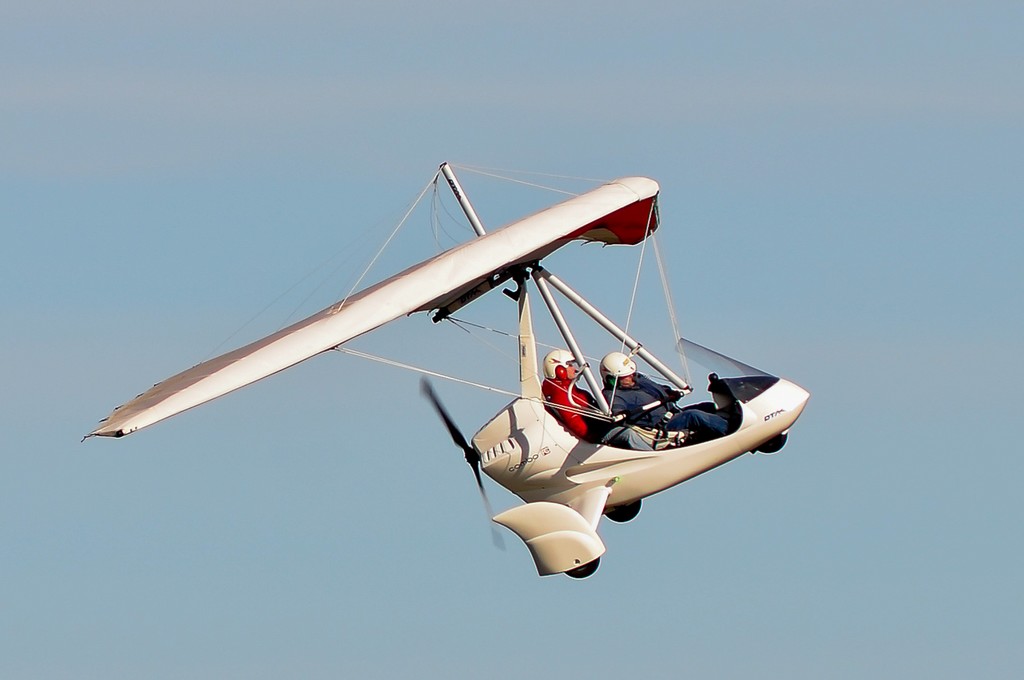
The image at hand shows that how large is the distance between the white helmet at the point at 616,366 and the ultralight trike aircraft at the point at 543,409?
24 centimetres

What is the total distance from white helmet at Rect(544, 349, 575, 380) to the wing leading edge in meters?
1.43

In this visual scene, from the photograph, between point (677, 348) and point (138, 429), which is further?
point (677, 348)

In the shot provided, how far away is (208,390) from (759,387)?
26.6 ft

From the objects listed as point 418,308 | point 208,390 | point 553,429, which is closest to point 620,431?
point 553,429

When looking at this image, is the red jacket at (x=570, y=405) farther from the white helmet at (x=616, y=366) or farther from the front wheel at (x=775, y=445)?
the front wheel at (x=775, y=445)

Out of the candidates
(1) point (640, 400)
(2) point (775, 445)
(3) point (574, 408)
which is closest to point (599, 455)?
(3) point (574, 408)

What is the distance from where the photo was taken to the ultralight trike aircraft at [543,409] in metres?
41.6

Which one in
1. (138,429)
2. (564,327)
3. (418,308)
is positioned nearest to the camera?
(138,429)

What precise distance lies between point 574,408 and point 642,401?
1.00 meters

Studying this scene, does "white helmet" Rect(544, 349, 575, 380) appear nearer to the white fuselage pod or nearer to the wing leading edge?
the white fuselage pod

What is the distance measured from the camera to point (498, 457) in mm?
42875

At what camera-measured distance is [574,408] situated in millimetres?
42938

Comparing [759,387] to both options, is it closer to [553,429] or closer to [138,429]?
[553,429]

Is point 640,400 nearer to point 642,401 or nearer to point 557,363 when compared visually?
point 642,401
